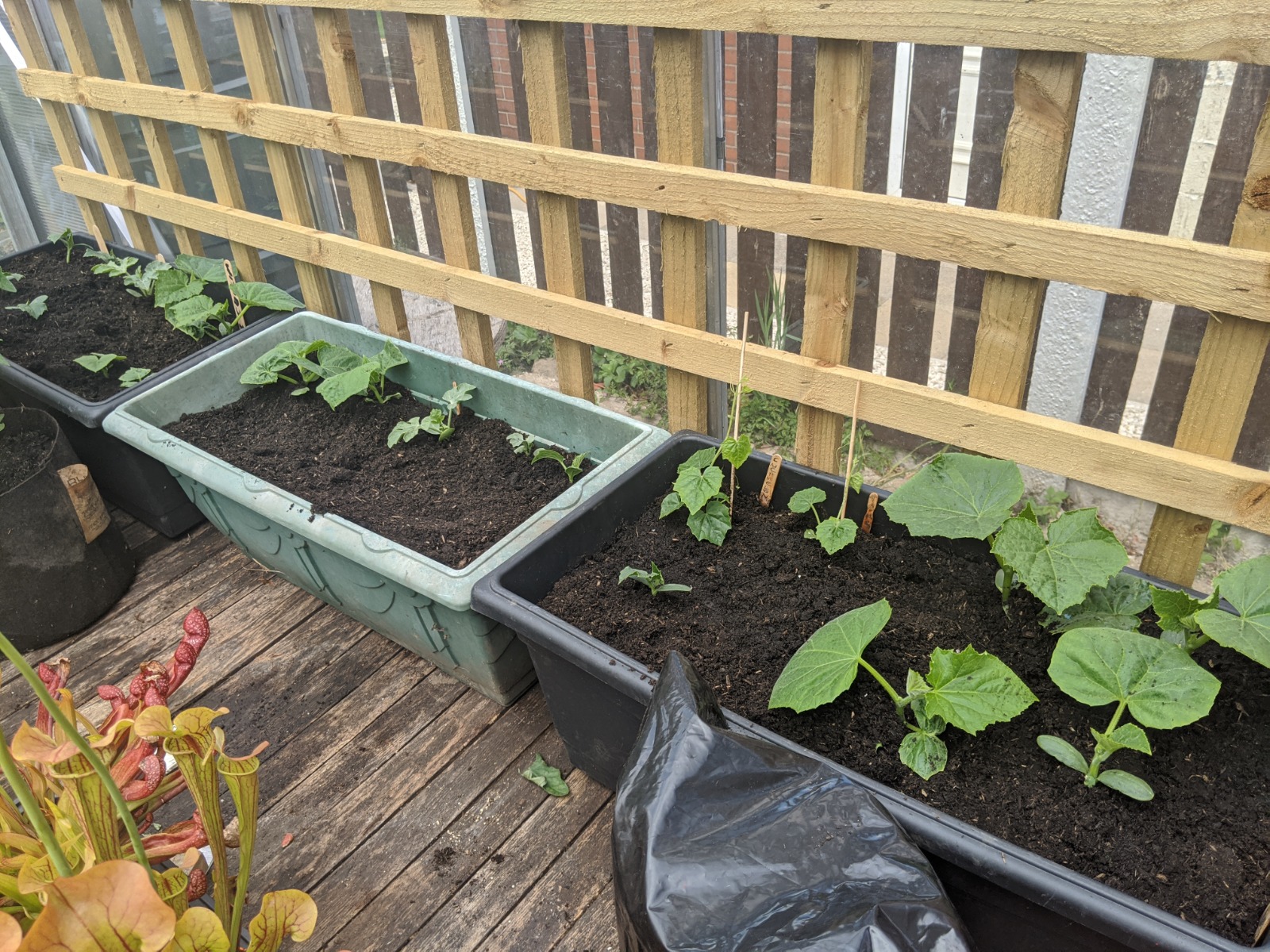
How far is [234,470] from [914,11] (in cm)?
161

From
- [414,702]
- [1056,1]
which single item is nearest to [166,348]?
[414,702]

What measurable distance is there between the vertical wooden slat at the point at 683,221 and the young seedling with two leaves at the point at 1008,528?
60 centimetres

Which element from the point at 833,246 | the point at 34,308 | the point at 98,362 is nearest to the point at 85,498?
the point at 98,362

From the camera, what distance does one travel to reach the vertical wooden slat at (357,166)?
7.11ft

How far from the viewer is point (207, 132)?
263cm

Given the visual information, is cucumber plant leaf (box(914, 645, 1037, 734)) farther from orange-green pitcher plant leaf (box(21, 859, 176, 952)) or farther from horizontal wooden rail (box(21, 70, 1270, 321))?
orange-green pitcher plant leaf (box(21, 859, 176, 952))

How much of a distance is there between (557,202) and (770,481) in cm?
74

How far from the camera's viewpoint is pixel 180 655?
122cm

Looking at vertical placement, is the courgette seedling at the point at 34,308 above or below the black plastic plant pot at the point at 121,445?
above

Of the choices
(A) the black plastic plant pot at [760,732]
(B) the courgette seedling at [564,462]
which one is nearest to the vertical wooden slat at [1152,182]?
(A) the black plastic plant pot at [760,732]

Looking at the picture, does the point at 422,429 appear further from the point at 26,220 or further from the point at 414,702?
the point at 26,220

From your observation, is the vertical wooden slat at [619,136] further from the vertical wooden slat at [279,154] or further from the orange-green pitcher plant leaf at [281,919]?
the orange-green pitcher plant leaf at [281,919]

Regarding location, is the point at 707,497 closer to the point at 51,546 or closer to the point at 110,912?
the point at 110,912

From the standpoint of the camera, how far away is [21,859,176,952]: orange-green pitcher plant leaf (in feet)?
2.53
